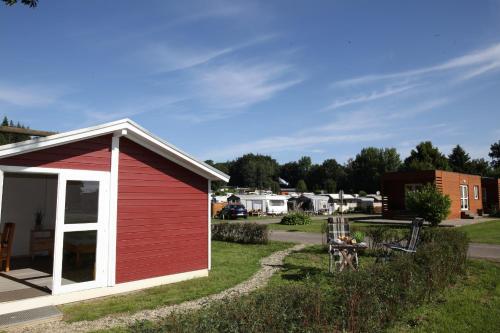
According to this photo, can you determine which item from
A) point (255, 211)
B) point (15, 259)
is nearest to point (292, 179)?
point (255, 211)

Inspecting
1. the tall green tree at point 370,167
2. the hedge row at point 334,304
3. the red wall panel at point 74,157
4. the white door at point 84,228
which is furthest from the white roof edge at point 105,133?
the tall green tree at point 370,167

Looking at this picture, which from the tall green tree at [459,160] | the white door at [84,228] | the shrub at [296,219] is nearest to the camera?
the white door at [84,228]

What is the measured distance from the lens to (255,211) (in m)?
37.0

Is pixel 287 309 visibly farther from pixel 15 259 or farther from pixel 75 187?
pixel 15 259

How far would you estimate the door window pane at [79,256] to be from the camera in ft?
22.0

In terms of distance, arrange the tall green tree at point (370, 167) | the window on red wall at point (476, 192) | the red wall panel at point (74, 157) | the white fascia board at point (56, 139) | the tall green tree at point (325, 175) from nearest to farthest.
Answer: the white fascia board at point (56, 139) < the red wall panel at point (74, 157) < the window on red wall at point (476, 192) < the tall green tree at point (370, 167) < the tall green tree at point (325, 175)

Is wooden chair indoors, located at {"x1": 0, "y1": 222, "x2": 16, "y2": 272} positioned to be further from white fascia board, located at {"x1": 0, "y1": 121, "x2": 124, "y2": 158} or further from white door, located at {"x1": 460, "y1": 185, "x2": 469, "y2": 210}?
white door, located at {"x1": 460, "y1": 185, "x2": 469, "y2": 210}

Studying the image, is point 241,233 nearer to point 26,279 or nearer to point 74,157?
point 26,279

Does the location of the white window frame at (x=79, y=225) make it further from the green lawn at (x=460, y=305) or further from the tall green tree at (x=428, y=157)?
the tall green tree at (x=428, y=157)

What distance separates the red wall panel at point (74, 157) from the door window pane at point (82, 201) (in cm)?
34

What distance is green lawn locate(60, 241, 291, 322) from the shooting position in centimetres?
609

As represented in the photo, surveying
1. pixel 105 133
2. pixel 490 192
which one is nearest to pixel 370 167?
pixel 490 192

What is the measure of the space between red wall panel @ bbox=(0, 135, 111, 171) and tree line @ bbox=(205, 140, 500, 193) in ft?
95.0

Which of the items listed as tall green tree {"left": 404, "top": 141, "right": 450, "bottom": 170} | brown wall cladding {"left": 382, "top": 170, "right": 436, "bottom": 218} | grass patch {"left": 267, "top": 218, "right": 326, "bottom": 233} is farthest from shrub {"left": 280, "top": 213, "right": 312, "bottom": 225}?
tall green tree {"left": 404, "top": 141, "right": 450, "bottom": 170}
